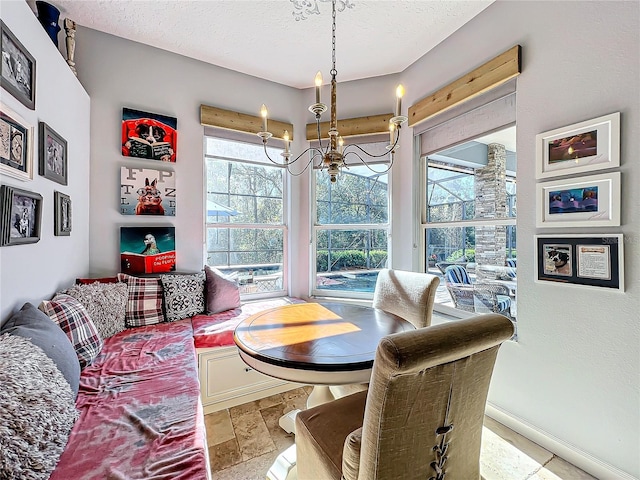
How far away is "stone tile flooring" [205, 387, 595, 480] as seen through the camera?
1.49m

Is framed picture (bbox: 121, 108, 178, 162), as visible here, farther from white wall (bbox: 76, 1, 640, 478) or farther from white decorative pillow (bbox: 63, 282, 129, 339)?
white decorative pillow (bbox: 63, 282, 129, 339)

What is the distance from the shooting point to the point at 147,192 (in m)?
2.50

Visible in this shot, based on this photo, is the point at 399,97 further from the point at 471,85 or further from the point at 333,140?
the point at 471,85

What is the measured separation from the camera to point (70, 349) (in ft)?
4.26

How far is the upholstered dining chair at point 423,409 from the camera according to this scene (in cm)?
74

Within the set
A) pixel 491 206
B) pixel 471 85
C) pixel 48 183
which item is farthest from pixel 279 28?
pixel 491 206

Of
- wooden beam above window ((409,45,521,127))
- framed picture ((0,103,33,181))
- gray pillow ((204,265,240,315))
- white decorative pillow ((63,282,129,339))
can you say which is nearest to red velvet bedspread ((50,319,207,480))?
white decorative pillow ((63,282,129,339))

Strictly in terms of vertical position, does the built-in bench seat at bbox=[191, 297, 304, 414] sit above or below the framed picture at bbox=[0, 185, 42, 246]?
below

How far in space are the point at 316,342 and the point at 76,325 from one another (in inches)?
51.9

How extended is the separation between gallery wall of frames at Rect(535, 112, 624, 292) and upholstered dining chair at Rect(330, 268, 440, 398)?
66cm

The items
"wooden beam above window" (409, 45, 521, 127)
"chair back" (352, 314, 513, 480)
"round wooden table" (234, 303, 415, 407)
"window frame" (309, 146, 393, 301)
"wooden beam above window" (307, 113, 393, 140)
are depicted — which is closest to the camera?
"chair back" (352, 314, 513, 480)

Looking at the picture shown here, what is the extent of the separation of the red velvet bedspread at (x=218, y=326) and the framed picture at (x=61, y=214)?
1.05m

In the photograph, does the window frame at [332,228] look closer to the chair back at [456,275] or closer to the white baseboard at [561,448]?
the chair back at [456,275]

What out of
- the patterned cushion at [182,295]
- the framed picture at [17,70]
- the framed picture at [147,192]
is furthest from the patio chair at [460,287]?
the framed picture at [17,70]
